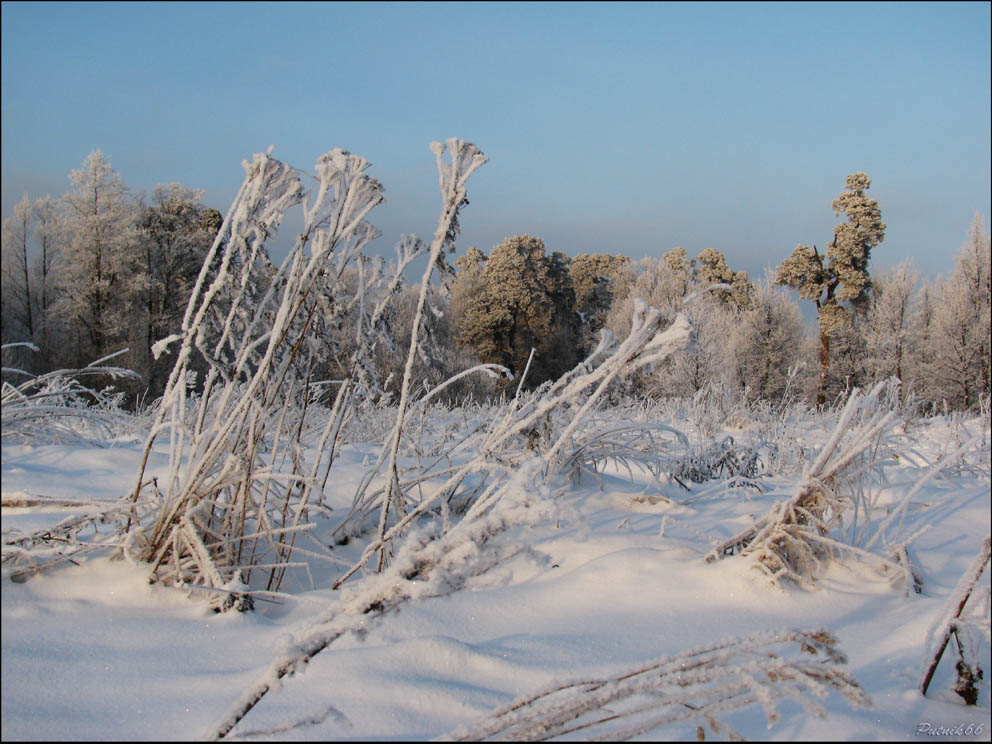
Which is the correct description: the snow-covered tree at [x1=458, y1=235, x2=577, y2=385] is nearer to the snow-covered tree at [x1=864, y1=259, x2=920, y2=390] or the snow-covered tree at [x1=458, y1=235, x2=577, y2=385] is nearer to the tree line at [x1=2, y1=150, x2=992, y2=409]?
the tree line at [x1=2, y1=150, x2=992, y2=409]

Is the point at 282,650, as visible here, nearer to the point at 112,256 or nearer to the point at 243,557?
the point at 243,557

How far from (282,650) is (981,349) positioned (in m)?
28.6

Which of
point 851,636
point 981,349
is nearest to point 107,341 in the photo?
point 851,636

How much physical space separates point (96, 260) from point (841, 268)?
2756cm

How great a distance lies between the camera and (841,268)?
2708 centimetres

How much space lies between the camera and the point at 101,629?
1.19m

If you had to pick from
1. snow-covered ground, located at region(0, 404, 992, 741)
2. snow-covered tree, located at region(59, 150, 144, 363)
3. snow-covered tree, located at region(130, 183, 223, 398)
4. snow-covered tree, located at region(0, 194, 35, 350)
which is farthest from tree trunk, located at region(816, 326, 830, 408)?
snow-covered tree, located at region(0, 194, 35, 350)

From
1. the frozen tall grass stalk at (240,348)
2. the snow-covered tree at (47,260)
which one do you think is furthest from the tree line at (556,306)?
the frozen tall grass stalk at (240,348)

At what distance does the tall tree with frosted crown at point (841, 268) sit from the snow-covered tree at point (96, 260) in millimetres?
24972

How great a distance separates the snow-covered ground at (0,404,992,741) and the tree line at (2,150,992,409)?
9.56 m

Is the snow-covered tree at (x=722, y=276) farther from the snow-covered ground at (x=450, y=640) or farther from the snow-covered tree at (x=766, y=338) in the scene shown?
the snow-covered ground at (x=450, y=640)

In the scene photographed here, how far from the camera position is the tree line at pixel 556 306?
20.0 metres

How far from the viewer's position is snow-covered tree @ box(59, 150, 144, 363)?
19875 mm

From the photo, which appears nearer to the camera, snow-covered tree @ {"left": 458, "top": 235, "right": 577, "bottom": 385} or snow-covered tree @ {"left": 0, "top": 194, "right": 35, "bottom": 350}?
snow-covered tree @ {"left": 0, "top": 194, "right": 35, "bottom": 350}
